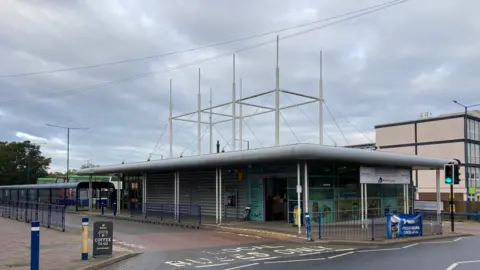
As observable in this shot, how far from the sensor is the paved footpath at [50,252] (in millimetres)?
12367

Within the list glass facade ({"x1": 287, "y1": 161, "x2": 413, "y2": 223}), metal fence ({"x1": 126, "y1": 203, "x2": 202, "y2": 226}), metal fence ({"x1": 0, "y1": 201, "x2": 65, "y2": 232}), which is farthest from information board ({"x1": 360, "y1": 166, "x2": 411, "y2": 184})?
metal fence ({"x1": 0, "y1": 201, "x2": 65, "y2": 232})

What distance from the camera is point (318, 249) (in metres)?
16.4

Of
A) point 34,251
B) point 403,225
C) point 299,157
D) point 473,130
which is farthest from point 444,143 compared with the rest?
point 34,251

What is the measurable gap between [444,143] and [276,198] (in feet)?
158

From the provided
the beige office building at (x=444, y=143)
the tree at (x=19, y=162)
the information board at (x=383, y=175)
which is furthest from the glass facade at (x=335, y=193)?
the tree at (x=19, y=162)

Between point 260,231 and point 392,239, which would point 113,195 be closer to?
point 260,231

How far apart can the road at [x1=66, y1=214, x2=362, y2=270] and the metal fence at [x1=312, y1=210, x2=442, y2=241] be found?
2223 mm

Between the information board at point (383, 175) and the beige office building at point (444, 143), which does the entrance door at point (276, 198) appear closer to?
the information board at point (383, 175)

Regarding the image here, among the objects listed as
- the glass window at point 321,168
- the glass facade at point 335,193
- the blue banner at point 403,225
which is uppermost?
the glass window at point 321,168

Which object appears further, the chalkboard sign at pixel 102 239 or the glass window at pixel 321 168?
the glass window at pixel 321 168

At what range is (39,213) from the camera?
2641cm

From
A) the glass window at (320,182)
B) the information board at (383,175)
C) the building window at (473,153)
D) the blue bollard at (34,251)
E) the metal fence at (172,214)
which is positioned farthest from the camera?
the building window at (473,153)

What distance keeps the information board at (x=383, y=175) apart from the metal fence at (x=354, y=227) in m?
2.01

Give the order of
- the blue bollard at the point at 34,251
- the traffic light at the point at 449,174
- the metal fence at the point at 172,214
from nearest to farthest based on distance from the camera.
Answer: the blue bollard at the point at 34,251 < the traffic light at the point at 449,174 < the metal fence at the point at 172,214
